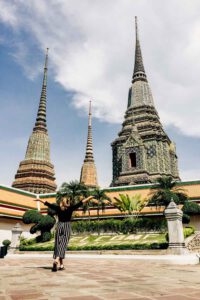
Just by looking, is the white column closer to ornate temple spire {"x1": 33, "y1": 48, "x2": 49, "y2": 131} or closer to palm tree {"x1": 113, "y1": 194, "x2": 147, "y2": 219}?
palm tree {"x1": 113, "y1": 194, "x2": 147, "y2": 219}

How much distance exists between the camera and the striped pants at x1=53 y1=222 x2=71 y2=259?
6.62 meters

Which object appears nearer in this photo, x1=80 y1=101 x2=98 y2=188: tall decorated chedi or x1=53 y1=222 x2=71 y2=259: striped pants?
x1=53 y1=222 x2=71 y2=259: striped pants

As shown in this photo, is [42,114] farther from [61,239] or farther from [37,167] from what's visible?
[61,239]

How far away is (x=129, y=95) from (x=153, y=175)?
1707 centimetres

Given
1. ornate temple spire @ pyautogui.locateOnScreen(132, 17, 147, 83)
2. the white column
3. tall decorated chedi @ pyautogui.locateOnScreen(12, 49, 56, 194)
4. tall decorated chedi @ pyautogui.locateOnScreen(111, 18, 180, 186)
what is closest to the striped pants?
the white column

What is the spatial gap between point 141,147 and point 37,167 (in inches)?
601

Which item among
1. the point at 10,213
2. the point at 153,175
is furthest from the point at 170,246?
the point at 153,175

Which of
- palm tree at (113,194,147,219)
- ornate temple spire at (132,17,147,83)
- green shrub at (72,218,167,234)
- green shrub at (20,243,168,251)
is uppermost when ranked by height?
ornate temple spire at (132,17,147,83)

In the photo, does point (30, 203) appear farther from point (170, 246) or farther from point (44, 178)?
point (170, 246)

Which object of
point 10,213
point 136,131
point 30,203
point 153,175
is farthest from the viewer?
point 136,131

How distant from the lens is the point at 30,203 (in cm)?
3122

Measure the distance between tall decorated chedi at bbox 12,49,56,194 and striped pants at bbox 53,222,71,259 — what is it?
113ft

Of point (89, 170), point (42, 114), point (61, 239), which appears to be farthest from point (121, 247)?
point (42, 114)

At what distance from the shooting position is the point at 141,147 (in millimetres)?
39625
